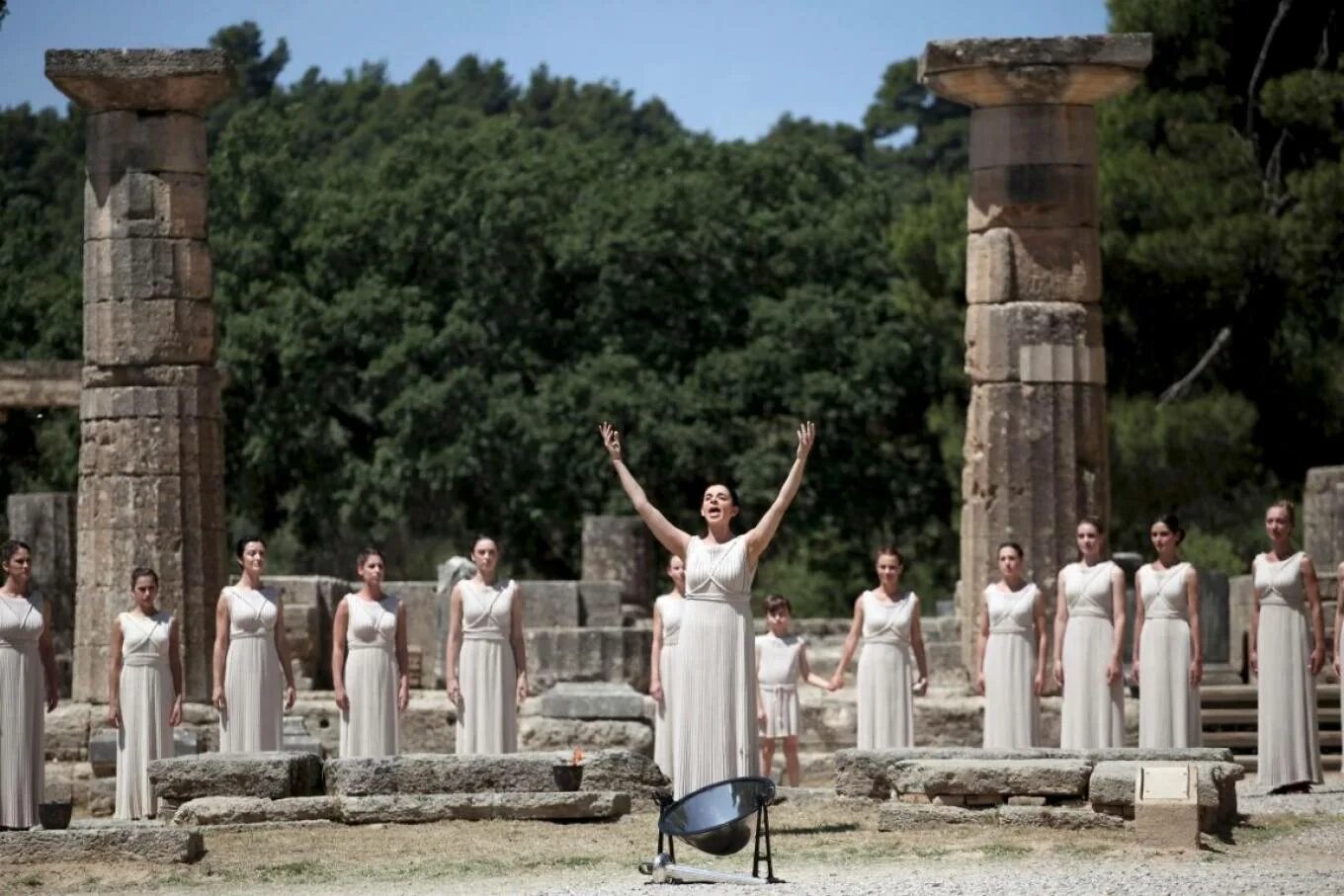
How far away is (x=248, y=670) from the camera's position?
17672mm

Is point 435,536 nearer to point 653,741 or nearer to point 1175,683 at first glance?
point 653,741

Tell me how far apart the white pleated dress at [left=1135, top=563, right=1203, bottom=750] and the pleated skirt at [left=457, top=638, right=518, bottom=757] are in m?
4.04

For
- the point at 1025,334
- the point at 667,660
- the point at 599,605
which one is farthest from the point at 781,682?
the point at 599,605

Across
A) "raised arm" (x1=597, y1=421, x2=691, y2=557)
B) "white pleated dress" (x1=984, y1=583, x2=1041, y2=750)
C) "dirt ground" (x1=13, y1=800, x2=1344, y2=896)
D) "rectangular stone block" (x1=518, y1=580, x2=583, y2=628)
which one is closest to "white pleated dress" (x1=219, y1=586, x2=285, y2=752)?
"dirt ground" (x1=13, y1=800, x2=1344, y2=896)

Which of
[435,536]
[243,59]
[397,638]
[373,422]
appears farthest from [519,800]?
[243,59]

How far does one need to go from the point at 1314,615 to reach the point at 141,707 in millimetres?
7250

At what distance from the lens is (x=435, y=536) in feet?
137

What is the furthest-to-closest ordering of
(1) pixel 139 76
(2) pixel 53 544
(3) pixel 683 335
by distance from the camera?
(3) pixel 683 335, (2) pixel 53 544, (1) pixel 139 76

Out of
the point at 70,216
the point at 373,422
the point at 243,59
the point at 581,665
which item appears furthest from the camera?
the point at 243,59

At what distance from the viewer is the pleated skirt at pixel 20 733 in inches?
608

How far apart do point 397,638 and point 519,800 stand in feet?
8.59

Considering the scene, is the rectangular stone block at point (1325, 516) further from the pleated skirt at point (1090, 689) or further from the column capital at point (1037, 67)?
the pleated skirt at point (1090, 689)

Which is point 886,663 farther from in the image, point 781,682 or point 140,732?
point 140,732

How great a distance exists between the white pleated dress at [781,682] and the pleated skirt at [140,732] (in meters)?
3.96
